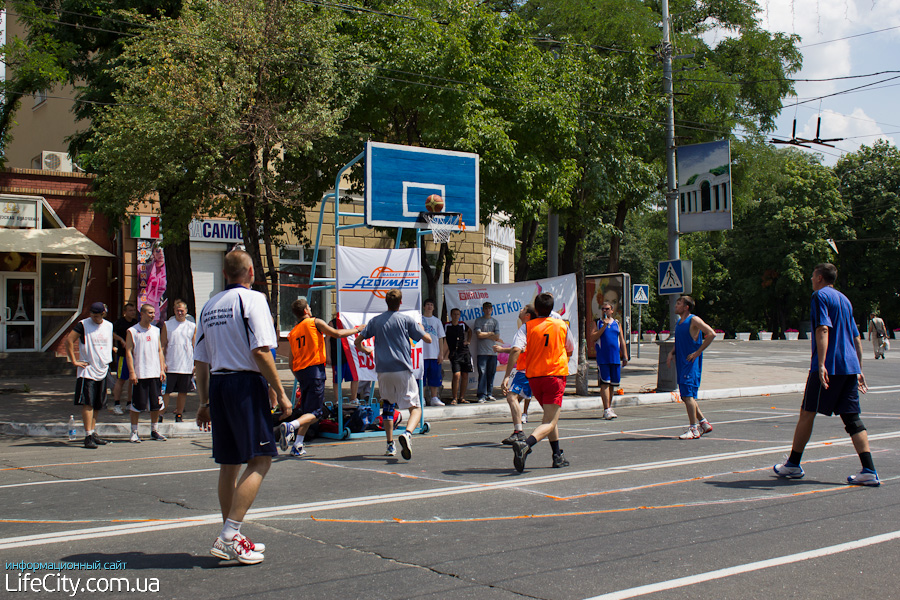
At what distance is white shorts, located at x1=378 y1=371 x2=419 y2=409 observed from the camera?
937cm

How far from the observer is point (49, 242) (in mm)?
21906

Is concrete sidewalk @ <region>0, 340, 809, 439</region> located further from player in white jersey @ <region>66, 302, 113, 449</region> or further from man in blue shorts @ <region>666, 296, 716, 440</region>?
man in blue shorts @ <region>666, 296, 716, 440</region>

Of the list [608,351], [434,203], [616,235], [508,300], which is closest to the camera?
[434,203]

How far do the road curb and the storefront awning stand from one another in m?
10.4

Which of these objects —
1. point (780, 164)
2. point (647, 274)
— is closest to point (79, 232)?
point (780, 164)

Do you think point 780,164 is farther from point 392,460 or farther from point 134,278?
point 392,460

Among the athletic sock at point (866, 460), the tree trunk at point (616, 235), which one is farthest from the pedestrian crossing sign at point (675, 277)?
the athletic sock at point (866, 460)

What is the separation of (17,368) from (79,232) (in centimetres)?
420

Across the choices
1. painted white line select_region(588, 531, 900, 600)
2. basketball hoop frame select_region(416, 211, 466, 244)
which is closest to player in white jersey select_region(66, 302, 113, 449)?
basketball hoop frame select_region(416, 211, 466, 244)

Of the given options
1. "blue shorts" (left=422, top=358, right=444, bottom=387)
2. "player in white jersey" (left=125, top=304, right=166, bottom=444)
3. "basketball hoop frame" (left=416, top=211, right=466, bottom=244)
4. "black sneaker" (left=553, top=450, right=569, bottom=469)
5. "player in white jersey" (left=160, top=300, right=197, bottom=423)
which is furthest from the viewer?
"blue shorts" (left=422, top=358, right=444, bottom=387)

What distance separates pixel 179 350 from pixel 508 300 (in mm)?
6777

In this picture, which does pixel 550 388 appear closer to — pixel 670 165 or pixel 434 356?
pixel 434 356

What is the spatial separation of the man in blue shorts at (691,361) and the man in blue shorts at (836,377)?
2.91m

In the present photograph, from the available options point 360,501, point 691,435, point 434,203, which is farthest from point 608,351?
point 360,501
